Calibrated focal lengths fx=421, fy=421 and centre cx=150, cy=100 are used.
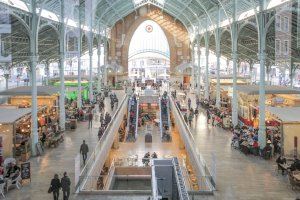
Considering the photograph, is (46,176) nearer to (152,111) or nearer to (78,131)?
(78,131)

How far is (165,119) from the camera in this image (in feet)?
124

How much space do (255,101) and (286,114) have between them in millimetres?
7111

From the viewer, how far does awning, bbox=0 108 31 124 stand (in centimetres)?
1723

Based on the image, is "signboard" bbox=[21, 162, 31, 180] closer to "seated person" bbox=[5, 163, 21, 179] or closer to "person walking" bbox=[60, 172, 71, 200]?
"seated person" bbox=[5, 163, 21, 179]

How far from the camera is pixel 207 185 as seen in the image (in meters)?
13.0

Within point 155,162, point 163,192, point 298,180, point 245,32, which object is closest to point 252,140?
Answer: point 298,180

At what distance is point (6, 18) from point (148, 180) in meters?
10.7

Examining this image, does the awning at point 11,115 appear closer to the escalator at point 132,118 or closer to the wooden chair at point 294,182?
the wooden chair at point 294,182

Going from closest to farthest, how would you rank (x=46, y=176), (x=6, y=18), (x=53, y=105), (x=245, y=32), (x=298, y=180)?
(x=298, y=180)
(x=46, y=176)
(x=6, y=18)
(x=53, y=105)
(x=245, y=32)

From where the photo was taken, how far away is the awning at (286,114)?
1727 cm

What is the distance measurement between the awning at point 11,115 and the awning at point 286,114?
1110 centimetres

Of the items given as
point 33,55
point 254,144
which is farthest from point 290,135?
point 33,55

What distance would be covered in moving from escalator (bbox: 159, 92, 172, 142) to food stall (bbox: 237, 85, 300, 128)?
6.61m

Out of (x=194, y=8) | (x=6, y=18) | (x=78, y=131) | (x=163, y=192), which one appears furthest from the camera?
(x=194, y=8)
